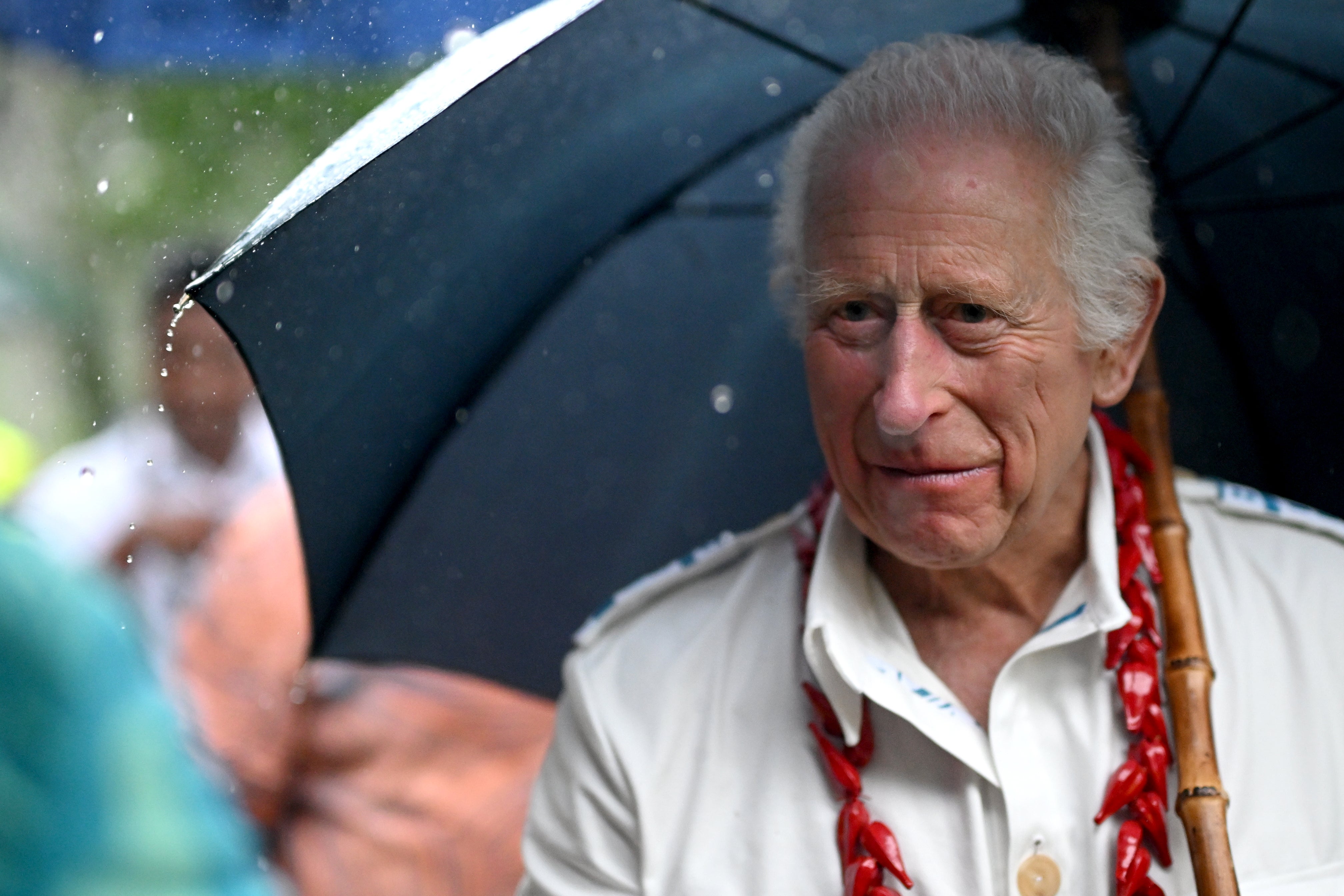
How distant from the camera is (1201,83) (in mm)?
2168

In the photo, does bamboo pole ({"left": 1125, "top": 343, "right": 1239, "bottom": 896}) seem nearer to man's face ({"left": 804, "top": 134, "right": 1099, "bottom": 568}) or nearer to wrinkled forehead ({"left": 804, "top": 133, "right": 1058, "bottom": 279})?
man's face ({"left": 804, "top": 134, "right": 1099, "bottom": 568})

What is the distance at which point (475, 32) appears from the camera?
5.30 feet

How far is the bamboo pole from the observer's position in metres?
1.62

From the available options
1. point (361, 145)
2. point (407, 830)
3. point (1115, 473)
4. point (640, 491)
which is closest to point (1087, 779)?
point (1115, 473)

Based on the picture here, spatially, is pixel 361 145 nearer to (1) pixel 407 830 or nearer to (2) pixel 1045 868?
(2) pixel 1045 868

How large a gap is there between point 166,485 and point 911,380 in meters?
3.16

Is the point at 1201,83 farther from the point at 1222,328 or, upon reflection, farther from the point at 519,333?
the point at 519,333

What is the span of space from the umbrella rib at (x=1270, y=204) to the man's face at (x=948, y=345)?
0.70 meters

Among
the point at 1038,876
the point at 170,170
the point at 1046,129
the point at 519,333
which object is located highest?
the point at 170,170

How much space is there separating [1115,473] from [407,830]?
2410 mm

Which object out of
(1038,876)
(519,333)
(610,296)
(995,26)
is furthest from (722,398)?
(1038,876)

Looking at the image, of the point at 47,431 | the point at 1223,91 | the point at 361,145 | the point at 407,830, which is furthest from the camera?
the point at 407,830

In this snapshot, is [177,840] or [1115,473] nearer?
[177,840]

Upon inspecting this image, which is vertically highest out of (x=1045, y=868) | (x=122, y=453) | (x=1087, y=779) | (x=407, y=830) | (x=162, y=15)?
(x=122, y=453)
